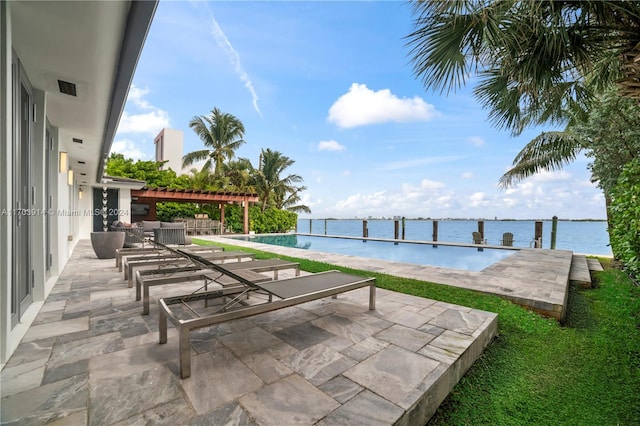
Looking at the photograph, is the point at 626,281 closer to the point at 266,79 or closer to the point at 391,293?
the point at 391,293

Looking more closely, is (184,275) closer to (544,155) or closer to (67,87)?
(67,87)

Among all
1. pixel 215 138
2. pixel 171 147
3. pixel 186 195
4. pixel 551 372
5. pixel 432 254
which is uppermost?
pixel 171 147

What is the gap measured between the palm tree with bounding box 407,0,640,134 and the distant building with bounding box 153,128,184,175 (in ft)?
136

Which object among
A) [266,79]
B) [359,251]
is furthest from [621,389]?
[266,79]

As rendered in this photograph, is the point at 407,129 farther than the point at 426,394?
Yes

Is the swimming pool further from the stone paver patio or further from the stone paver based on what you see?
the stone paver patio

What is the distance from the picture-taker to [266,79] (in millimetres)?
18625

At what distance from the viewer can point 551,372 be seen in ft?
8.09

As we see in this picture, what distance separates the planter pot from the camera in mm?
7245

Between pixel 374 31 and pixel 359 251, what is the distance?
1044 cm

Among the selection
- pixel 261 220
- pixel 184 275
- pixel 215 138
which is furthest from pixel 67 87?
pixel 215 138

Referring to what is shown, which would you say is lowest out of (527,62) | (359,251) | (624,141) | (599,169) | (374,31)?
(359,251)

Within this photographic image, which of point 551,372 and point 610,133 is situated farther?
point 610,133

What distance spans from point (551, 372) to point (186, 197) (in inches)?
657
